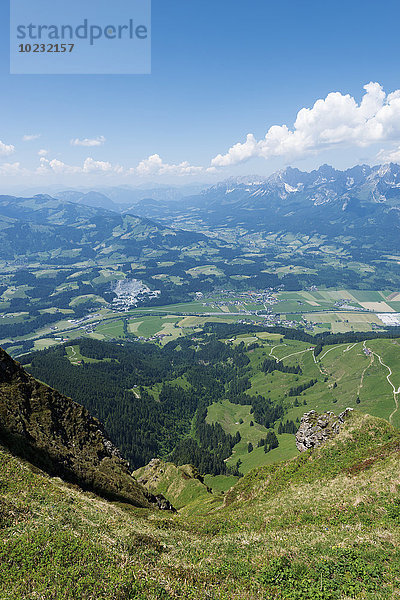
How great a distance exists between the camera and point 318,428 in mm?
76875

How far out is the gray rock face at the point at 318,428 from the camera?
69.8 meters

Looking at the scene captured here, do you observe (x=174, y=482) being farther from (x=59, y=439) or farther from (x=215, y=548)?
(x=215, y=548)

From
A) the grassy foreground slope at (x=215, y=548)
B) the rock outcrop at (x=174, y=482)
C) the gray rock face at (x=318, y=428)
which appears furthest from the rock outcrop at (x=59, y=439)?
the gray rock face at (x=318, y=428)

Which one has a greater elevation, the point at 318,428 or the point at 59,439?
the point at 59,439

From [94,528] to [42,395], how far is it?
5122cm

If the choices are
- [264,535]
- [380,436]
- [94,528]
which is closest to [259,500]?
[264,535]

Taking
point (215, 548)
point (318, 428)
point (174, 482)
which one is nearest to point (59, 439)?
point (215, 548)

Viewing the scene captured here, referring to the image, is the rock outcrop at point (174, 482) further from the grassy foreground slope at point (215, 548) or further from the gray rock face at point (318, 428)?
the grassy foreground slope at point (215, 548)

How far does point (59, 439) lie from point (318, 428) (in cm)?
6430

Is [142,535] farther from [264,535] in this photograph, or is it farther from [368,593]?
[368,593]

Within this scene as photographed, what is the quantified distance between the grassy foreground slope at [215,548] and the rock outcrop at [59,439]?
15.2 m

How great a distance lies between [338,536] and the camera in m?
32.1

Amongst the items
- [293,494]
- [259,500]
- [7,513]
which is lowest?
[259,500]

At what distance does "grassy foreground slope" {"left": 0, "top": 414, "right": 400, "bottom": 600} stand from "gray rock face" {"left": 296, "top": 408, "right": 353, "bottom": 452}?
784 inches
